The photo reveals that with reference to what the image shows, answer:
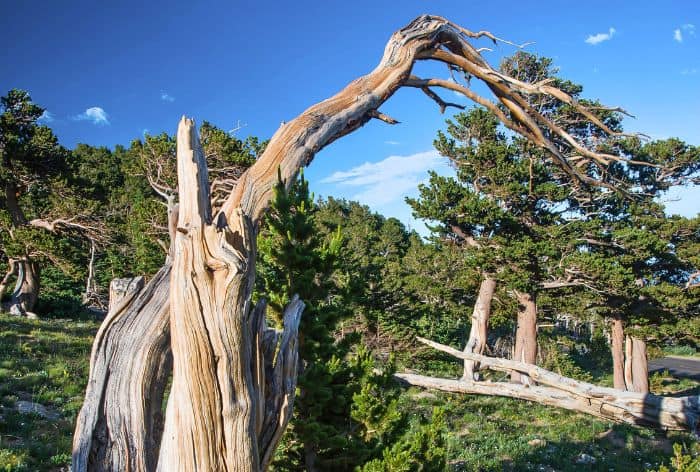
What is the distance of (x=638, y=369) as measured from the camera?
23.0 meters

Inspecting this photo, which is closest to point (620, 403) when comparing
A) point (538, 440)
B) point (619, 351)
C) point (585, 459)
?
point (585, 459)

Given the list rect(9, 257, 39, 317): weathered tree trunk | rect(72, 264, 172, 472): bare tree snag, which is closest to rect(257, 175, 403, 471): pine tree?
rect(72, 264, 172, 472): bare tree snag

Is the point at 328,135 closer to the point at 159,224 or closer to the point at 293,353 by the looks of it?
the point at 293,353

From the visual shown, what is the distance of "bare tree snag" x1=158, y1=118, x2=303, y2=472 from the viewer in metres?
2.07

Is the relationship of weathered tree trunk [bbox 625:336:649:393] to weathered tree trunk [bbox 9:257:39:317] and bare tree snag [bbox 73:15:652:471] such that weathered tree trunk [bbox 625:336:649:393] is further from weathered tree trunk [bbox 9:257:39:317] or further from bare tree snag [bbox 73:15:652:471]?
weathered tree trunk [bbox 9:257:39:317]

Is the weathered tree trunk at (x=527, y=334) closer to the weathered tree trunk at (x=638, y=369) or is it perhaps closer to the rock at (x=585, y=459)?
the weathered tree trunk at (x=638, y=369)

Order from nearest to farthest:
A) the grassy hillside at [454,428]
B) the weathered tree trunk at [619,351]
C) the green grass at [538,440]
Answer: the grassy hillside at [454,428] < the green grass at [538,440] < the weathered tree trunk at [619,351]

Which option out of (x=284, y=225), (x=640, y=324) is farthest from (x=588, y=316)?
(x=284, y=225)

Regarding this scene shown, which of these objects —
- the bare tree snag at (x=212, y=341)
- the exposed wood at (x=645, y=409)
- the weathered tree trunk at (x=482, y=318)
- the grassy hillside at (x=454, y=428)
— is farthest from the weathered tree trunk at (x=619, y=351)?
the bare tree snag at (x=212, y=341)

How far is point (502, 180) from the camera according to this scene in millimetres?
21516

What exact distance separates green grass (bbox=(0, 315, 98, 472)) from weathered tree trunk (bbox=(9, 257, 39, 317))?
15.0 ft

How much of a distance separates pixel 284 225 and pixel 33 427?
20.8 feet

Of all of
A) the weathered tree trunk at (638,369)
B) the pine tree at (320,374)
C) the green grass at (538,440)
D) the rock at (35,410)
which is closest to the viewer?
the pine tree at (320,374)

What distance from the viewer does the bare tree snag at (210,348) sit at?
2072 millimetres
